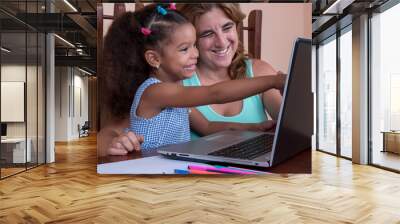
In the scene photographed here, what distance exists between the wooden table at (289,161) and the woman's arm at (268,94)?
0.53m

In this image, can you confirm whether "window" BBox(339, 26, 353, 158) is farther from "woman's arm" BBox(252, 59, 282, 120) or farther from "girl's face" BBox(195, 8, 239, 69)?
"girl's face" BBox(195, 8, 239, 69)

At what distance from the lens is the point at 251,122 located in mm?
5035

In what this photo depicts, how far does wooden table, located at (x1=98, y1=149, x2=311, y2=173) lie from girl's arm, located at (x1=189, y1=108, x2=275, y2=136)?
1.83 feet

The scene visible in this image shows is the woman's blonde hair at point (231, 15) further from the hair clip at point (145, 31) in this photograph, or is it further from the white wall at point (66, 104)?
the white wall at point (66, 104)

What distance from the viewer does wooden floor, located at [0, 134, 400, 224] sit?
386 centimetres

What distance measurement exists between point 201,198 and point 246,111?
46.2 inches

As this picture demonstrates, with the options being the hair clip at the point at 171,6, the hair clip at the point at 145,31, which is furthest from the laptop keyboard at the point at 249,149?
the hair clip at the point at 171,6

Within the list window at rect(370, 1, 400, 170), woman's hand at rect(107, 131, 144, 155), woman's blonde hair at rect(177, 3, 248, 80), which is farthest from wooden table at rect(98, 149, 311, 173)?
window at rect(370, 1, 400, 170)

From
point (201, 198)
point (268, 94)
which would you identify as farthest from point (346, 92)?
point (201, 198)

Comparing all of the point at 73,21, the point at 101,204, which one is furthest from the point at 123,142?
the point at 73,21

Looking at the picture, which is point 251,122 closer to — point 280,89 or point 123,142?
point 280,89

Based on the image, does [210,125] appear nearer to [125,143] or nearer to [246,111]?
[246,111]

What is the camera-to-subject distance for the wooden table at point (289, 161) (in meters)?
4.38

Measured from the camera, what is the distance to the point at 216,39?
5.07m
